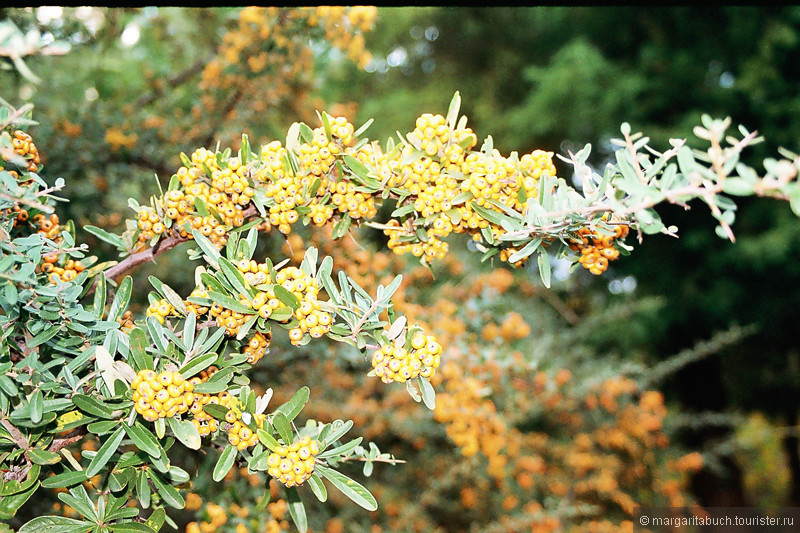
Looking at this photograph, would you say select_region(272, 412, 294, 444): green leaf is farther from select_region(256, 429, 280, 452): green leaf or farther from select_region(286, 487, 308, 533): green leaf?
select_region(286, 487, 308, 533): green leaf

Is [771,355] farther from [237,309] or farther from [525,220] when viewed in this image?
[237,309]

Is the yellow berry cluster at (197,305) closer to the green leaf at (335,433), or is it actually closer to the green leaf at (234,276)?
the green leaf at (234,276)

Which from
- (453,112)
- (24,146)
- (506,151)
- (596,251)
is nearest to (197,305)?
(24,146)

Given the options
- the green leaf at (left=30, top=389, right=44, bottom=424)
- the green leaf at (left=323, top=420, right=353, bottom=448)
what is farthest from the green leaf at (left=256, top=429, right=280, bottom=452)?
the green leaf at (left=30, top=389, right=44, bottom=424)

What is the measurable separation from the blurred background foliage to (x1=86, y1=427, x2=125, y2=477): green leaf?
0.68m

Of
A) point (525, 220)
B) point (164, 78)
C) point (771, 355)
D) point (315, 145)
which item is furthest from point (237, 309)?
point (771, 355)

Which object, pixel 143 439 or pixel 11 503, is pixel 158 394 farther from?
pixel 11 503

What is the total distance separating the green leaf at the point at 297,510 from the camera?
0.95 meters

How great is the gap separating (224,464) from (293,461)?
0.12 m

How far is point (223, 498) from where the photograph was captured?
1.48m

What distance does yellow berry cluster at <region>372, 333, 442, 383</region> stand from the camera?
87 cm

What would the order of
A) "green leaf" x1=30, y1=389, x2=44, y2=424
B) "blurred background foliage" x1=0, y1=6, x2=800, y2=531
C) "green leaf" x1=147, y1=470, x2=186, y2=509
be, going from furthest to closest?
"blurred background foliage" x1=0, y1=6, x2=800, y2=531 < "green leaf" x1=147, y1=470, x2=186, y2=509 < "green leaf" x1=30, y1=389, x2=44, y2=424

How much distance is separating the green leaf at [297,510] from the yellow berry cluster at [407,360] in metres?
0.31

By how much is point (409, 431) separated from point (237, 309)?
6.00 feet
